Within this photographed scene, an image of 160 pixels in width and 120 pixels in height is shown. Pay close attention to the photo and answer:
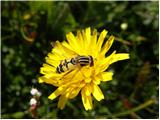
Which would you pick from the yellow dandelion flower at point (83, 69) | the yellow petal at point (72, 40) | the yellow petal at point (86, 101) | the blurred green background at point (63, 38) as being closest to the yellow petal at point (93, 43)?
the yellow dandelion flower at point (83, 69)

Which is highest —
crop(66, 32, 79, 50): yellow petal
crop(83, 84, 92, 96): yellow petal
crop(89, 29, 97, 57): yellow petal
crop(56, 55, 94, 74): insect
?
crop(66, 32, 79, 50): yellow petal

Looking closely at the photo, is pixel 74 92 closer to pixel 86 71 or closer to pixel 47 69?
pixel 86 71

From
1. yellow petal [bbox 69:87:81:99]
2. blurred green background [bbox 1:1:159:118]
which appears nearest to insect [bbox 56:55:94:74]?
yellow petal [bbox 69:87:81:99]

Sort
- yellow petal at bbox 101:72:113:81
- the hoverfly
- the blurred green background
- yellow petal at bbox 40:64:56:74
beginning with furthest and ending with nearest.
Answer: the blurred green background
yellow petal at bbox 40:64:56:74
the hoverfly
yellow petal at bbox 101:72:113:81

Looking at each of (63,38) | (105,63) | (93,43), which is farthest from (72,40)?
(63,38)

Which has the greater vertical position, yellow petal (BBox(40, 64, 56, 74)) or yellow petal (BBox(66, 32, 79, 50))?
yellow petal (BBox(66, 32, 79, 50))

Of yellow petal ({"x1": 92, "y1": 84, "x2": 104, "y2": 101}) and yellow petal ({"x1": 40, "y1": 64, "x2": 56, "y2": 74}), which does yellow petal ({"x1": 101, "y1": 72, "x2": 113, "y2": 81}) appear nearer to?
yellow petal ({"x1": 92, "y1": 84, "x2": 104, "y2": 101})
